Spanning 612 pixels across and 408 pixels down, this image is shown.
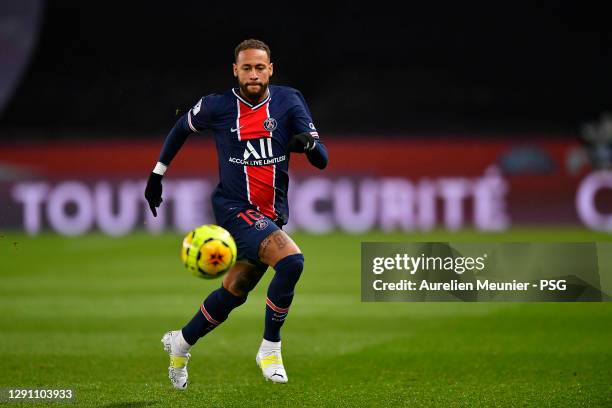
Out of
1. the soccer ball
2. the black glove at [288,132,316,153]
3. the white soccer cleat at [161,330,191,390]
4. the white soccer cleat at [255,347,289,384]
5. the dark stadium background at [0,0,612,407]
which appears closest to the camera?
the soccer ball

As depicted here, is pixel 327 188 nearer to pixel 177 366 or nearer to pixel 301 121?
pixel 301 121

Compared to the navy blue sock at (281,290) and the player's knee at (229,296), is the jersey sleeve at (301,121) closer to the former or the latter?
the navy blue sock at (281,290)

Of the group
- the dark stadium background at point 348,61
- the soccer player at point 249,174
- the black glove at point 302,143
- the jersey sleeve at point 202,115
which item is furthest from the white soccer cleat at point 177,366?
the dark stadium background at point 348,61

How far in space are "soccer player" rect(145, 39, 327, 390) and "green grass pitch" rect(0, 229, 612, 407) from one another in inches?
12.7

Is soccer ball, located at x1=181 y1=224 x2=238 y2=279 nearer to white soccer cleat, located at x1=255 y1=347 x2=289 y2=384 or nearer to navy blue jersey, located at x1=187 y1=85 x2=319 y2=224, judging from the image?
navy blue jersey, located at x1=187 y1=85 x2=319 y2=224

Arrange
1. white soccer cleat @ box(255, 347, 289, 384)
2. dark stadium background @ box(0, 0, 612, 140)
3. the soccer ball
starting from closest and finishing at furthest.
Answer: the soccer ball, white soccer cleat @ box(255, 347, 289, 384), dark stadium background @ box(0, 0, 612, 140)

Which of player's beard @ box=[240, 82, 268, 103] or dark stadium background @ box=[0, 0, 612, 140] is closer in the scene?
player's beard @ box=[240, 82, 268, 103]

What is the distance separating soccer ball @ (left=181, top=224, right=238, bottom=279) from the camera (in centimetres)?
517

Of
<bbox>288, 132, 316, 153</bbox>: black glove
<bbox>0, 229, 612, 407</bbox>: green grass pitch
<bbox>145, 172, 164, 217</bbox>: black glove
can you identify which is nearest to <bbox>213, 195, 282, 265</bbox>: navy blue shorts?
<bbox>145, 172, 164, 217</bbox>: black glove

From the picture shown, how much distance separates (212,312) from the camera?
5.68 metres

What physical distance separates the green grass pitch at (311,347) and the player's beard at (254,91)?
1656mm

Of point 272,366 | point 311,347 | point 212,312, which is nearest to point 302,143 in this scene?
point 212,312

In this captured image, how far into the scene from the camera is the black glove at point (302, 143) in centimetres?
534

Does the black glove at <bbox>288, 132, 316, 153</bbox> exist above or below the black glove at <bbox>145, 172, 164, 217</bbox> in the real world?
above
